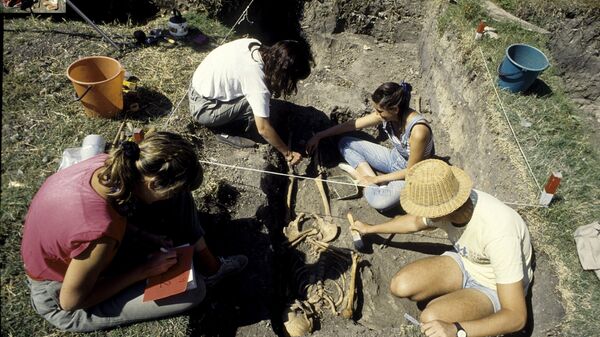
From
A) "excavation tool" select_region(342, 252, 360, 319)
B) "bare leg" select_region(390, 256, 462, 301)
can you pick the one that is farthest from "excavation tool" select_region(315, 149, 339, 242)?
"bare leg" select_region(390, 256, 462, 301)

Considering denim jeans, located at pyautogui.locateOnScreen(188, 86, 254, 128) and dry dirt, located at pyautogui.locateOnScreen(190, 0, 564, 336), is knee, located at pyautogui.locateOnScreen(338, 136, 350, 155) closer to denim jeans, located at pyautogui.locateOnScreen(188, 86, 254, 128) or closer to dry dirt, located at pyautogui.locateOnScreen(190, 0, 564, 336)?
dry dirt, located at pyautogui.locateOnScreen(190, 0, 564, 336)

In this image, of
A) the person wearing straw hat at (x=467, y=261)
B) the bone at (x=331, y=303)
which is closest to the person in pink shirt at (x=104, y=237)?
the bone at (x=331, y=303)

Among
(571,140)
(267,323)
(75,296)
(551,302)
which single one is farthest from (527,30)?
(75,296)

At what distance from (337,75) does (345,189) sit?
6.71 feet

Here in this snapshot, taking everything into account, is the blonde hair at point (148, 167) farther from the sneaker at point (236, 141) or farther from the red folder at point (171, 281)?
the sneaker at point (236, 141)

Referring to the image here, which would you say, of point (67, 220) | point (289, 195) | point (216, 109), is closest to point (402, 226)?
point (289, 195)

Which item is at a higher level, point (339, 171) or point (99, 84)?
point (99, 84)

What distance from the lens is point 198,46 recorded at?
6328 mm

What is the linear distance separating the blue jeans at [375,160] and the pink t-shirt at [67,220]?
2.98 m

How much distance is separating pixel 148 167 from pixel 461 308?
2.60m

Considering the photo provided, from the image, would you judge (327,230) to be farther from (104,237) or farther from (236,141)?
(104,237)

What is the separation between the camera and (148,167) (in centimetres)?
247

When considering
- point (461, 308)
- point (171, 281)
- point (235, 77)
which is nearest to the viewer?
point (171, 281)

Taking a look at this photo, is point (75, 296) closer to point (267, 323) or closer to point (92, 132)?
point (267, 323)
